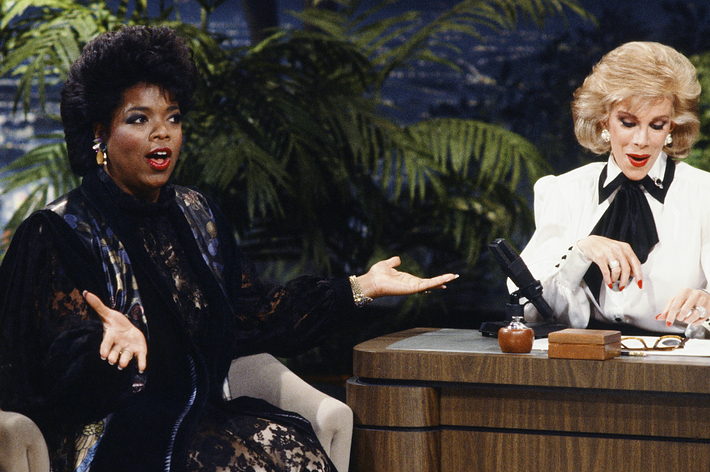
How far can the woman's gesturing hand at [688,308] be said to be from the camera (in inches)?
90.5

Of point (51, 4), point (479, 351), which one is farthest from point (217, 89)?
point (479, 351)

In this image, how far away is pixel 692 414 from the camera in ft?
6.38

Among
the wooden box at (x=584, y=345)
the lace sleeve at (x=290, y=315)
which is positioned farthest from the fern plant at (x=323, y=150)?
the wooden box at (x=584, y=345)

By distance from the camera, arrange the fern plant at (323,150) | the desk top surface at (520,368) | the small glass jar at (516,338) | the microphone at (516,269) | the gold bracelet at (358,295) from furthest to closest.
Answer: the fern plant at (323,150) < the gold bracelet at (358,295) < the microphone at (516,269) < the small glass jar at (516,338) < the desk top surface at (520,368)

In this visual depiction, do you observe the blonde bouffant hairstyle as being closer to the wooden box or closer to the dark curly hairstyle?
the wooden box

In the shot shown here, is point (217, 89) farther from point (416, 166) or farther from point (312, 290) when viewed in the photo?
point (312, 290)

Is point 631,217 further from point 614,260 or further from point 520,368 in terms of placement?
point 520,368

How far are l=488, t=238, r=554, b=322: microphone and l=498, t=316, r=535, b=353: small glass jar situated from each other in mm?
241

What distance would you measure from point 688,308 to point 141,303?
151cm

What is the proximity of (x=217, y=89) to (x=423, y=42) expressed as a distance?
1262 mm

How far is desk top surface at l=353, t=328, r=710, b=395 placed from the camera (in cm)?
192

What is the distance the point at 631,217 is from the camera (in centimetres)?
253

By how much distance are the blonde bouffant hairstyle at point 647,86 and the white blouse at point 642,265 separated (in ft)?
0.44
